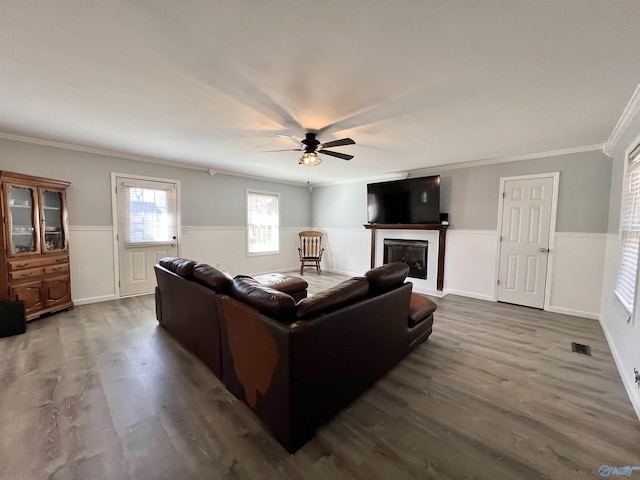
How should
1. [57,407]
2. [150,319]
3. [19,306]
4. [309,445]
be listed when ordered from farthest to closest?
[150,319], [19,306], [57,407], [309,445]

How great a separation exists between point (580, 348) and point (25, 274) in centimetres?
630

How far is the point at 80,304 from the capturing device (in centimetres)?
387

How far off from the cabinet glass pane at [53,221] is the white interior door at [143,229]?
69cm

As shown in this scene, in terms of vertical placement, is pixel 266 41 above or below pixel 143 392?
above

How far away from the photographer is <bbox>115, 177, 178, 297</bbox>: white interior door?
4.25 m

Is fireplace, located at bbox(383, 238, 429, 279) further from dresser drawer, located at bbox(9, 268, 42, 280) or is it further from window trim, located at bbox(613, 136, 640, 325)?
dresser drawer, located at bbox(9, 268, 42, 280)

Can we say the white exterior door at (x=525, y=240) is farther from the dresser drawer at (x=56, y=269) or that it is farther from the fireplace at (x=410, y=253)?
the dresser drawer at (x=56, y=269)

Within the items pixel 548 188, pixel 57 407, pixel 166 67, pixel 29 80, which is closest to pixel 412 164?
pixel 548 188

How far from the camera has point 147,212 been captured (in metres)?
4.48

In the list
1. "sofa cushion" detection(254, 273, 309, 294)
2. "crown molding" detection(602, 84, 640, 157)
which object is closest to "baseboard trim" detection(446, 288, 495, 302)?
"crown molding" detection(602, 84, 640, 157)

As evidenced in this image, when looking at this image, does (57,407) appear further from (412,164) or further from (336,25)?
(412,164)

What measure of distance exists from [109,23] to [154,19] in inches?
10.6

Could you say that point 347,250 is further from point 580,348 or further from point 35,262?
point 35,262

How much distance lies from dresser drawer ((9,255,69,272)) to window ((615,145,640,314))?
6180 millimetres
